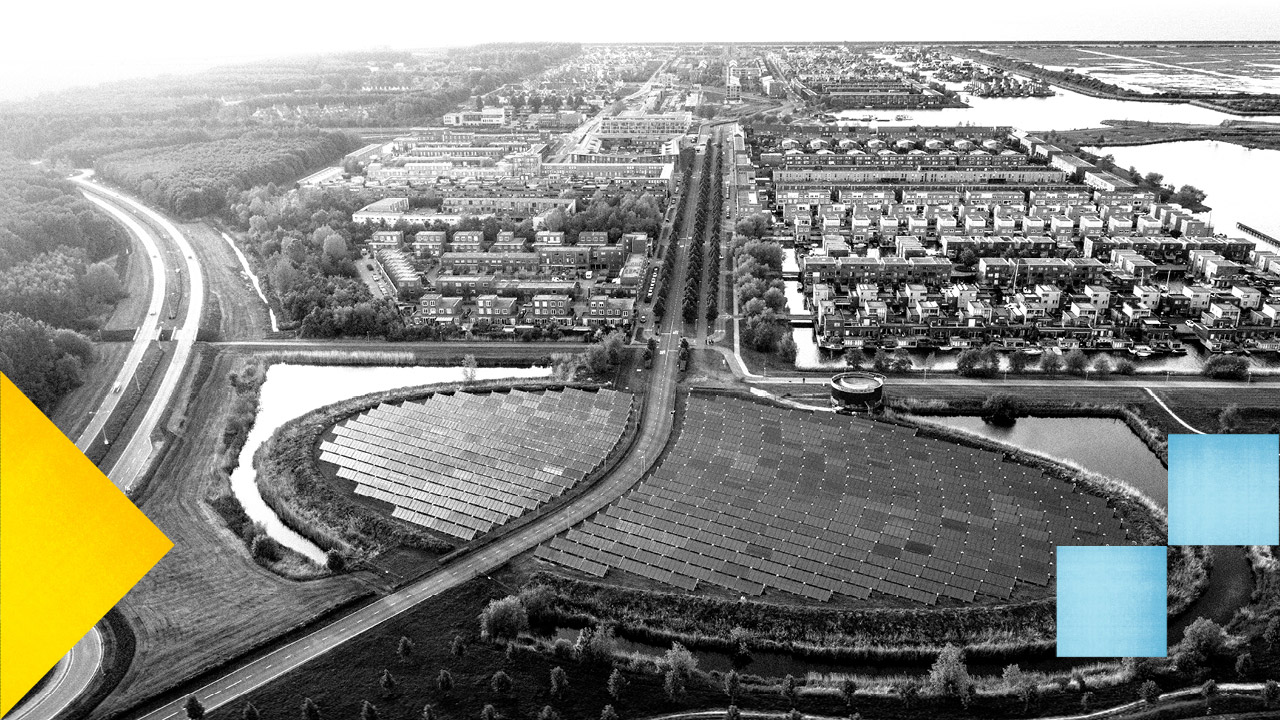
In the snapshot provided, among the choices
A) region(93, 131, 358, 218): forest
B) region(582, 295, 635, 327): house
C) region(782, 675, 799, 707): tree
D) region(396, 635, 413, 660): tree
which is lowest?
region(782, 675, 799, 707): tree

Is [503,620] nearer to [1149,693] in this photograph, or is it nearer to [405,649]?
[405,649]

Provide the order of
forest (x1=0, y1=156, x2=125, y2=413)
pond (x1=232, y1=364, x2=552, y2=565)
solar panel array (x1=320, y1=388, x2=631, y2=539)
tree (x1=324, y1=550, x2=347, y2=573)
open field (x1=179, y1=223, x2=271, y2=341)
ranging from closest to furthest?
1. tree (x1=324, y1=550, x2=347, y2=573)
2. solar panel array (x1=320, y1=388, x2=631, y2=539)
3. pond (x1=232, y1=364, x2=552, y2=565)
4. forest (x1=0, y1=156, x2=125, y2=413)
5. open field (x1=179, y1=223, x2=271, y2=341)

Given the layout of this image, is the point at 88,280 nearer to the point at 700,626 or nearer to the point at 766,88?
the point at 700,626

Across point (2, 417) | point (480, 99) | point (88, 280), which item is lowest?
point (88, 280)

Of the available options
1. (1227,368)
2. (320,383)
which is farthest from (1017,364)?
(320,383)

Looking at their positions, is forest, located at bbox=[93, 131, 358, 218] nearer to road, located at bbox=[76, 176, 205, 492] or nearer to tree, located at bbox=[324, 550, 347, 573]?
road, located at bbox=[76, 176, 205, 492]

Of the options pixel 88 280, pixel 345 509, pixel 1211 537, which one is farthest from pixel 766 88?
pixel 1211 537

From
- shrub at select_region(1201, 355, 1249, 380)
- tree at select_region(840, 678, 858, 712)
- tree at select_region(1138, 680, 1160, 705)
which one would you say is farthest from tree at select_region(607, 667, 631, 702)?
shrub at select_region(1201, 355, 1249, 380)
